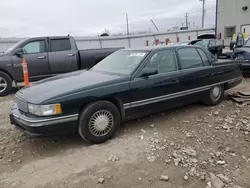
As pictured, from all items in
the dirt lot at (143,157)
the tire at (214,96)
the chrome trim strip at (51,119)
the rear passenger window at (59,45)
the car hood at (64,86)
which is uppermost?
the rear passenger window at (59,45)

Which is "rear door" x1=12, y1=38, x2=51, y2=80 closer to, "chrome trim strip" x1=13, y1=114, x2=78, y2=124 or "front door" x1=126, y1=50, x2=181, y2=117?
"chrome trim strip" x1=13, y1=114, x2=78, y2=124

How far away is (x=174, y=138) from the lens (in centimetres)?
383

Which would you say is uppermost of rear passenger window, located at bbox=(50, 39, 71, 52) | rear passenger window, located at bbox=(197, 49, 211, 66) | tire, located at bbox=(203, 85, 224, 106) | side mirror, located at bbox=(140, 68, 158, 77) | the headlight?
rear passenger window, located at bbox=(50, 39, 71, 52)

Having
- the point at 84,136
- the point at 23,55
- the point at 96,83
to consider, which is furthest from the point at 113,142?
the point at 23,55

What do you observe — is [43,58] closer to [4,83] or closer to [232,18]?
[4,83]

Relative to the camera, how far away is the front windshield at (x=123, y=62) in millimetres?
4244

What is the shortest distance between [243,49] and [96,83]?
6.65 metres

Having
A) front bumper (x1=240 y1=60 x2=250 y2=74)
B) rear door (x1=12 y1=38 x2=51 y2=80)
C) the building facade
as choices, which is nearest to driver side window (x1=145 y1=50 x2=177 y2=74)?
rear door (x1=12 y1=38 x2=51 y2=80)

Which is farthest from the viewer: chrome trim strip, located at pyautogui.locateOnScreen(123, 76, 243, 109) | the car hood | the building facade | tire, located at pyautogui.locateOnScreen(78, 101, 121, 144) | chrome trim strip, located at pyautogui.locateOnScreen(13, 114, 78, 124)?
the building facade

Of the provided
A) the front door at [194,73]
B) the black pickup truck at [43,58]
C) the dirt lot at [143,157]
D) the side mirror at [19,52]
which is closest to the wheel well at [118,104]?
the dirt lot at [143,157]

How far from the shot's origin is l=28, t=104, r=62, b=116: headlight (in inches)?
129

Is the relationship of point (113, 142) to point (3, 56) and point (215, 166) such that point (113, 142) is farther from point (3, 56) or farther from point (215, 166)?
point (3, 56)

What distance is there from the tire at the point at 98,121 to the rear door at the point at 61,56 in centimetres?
464

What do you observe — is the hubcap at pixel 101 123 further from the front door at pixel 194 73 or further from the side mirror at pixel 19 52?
the side mirror at pixel 19 52
